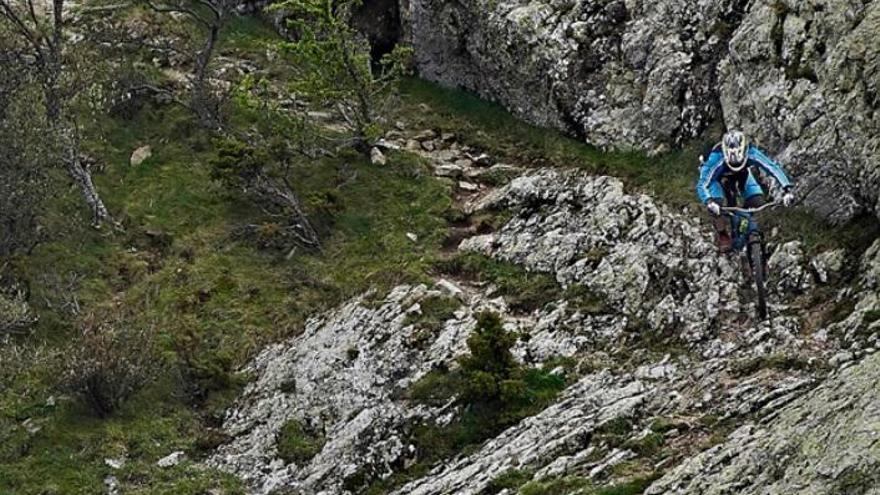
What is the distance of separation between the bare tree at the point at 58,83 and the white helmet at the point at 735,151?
1800 centimetres

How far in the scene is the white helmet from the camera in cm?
1564

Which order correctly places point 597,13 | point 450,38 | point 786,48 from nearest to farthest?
point 786,48, point 597,13, point 450,38

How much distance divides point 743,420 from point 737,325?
3.37 meters

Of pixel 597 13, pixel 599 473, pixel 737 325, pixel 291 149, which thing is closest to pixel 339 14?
pixel 291 149

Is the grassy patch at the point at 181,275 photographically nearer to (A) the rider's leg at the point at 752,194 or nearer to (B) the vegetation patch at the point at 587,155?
(B) the vegetation patch at the point at 587,155

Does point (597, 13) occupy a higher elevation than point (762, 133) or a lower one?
higher

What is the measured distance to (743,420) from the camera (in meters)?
12.6

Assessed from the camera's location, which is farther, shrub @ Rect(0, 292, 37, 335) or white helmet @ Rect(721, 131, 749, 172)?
shrub @ Rect(0, 292, 37, 335)

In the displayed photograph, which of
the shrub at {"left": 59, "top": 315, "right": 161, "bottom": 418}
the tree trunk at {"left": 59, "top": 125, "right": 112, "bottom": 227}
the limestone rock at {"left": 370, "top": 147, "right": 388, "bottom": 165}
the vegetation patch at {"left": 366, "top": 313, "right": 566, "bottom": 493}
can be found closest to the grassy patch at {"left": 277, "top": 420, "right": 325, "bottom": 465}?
the vegetation patch at {"left": 366, "top": 313, "right": 566, "bottom": 493}

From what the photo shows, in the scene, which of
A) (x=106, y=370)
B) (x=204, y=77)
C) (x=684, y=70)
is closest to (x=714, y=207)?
(x=684, y=70)

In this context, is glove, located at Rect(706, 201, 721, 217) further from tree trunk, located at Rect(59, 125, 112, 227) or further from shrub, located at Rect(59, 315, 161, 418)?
tree trunk, located at Rect(59, 125, 112, 227)

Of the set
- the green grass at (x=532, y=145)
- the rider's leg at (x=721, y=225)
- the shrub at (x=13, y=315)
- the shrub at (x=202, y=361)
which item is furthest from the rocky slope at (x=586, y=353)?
the shrub at (x=13, y=315)

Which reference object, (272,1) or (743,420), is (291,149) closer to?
(272,1)

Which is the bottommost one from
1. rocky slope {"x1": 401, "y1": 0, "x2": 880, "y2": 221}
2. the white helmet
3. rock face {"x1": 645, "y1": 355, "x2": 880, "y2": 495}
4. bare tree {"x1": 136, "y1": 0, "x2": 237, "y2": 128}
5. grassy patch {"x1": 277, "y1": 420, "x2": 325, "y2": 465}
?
rock face {"x1": 645, "y1": 355, "x2": 880, "y2": 495}
